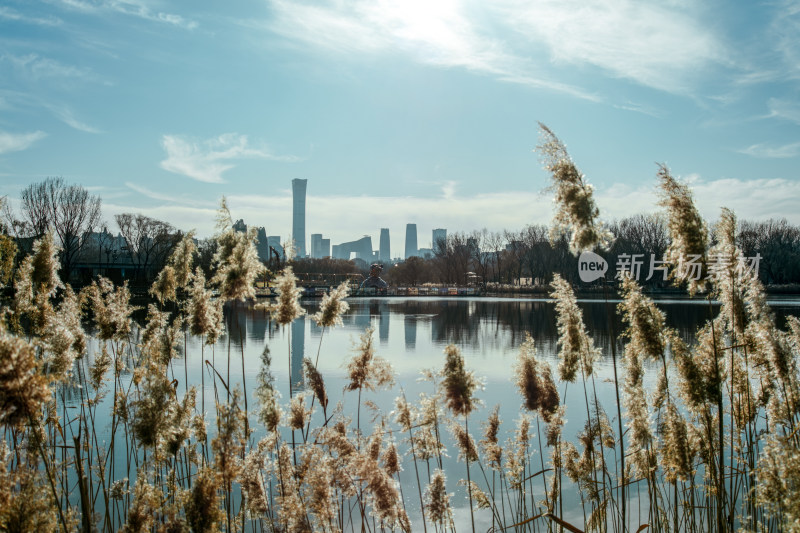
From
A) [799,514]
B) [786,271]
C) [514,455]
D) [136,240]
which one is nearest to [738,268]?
[799,514]

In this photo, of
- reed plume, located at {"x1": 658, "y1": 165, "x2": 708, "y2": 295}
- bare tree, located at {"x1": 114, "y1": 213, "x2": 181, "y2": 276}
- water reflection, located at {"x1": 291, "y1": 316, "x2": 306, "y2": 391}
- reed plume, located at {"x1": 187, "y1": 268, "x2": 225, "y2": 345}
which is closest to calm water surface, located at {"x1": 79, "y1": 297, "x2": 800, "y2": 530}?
water reflection, located at {"x1": 291, "y1": 316, "x2": 306, "y2": 391}

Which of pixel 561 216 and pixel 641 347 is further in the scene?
pixel 641 347

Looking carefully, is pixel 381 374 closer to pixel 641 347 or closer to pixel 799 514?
pixel 641 347

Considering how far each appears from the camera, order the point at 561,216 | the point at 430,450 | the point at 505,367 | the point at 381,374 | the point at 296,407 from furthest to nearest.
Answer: the point at 505,367
the point at 430,450
the point at 381,374
the point at 296,407
the point at 561,216

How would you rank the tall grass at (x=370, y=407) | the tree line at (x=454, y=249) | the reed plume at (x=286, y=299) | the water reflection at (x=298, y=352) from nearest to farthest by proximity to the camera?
the tall grass at (x=370, y=407) → the reed plume at (x=286, y=299) → the water reflection at (x=298, y=352) → the tree line at (x=454, y=249)

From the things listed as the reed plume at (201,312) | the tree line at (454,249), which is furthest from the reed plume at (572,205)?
the tree line at (454,249)

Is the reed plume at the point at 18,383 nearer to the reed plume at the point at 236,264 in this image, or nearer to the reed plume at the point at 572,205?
the reed plume at the point at 236,264

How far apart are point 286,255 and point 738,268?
9.27 ft

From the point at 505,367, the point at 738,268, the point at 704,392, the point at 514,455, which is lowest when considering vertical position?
the point at 505,367

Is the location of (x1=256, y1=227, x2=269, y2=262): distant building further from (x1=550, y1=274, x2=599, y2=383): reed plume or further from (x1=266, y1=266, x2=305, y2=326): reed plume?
(x1=550, y1=274, x2=599, y2=383): reed plume

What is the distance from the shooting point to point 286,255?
3771 millimetres

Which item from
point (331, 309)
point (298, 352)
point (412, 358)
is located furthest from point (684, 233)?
point (298, 352)

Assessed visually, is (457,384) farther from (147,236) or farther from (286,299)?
(147,236)

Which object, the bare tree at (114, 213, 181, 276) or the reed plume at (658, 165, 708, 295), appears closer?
the reed plume at (658, 165, 708, 295)
